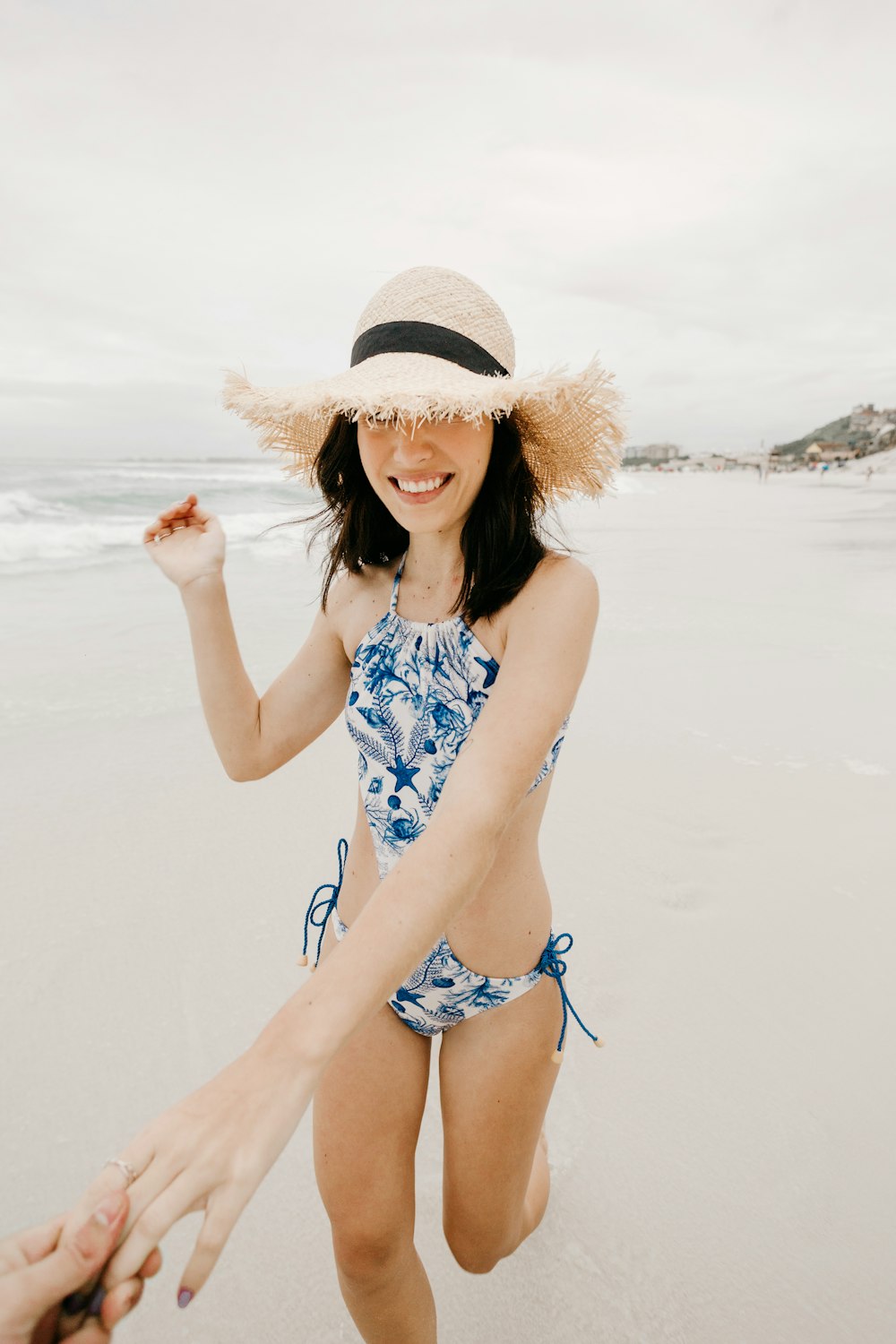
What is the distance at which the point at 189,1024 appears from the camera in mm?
2338

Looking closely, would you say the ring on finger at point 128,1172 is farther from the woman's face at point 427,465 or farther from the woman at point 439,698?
the woman's face at point 427,465

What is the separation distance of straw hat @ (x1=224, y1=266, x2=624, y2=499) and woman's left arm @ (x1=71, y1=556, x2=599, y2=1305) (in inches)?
13.2

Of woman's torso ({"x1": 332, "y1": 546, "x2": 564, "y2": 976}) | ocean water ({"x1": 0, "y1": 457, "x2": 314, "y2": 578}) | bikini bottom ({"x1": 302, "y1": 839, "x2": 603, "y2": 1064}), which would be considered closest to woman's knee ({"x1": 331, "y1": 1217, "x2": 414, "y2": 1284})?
bikini bottom ({"x1": 302, "y1": 839, "x2": 603, "y2": 1064})

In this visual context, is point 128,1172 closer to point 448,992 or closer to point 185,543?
point 448,992

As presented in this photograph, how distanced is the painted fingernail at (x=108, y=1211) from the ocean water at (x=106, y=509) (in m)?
3.60

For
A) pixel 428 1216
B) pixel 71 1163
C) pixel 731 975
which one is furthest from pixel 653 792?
pixel 71 1163

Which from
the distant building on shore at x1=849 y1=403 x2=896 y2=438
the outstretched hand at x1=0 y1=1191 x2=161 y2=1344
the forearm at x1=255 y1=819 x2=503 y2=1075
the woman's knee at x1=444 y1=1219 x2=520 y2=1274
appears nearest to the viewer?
the outstretched hand at x1=0 y1=1191 x2=161 y2=1344

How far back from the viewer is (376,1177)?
157 centimetres

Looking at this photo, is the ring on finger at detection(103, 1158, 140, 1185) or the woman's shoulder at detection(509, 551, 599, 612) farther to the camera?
the woman's shoulder at detection(509, 551, 599, 612)

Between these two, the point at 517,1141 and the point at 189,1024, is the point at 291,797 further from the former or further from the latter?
the point at 517,1141

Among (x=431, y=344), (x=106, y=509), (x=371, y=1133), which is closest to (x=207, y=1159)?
(x=371, y=1133)

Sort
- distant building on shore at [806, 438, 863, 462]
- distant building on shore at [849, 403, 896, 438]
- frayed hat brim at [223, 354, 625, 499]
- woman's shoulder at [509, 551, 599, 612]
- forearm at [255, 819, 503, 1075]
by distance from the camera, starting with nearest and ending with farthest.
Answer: forearm at [255, 819, 503, 1075] < frayed hat brim at [223, 354, 625, 499] < woman's shoulder at [509, 551, 599, 612] < distant building on shore at [806, 438, 863, 462] < distant building on shore at [849, 403, 896, 438]

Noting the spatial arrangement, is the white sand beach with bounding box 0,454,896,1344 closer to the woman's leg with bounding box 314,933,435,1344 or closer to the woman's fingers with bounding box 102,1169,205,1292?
the woman's leg with bounding box 314,933,435,1344

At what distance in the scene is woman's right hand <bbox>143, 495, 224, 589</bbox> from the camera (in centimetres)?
172
